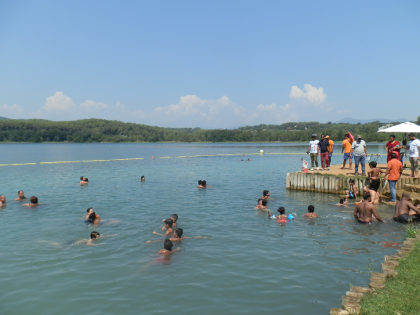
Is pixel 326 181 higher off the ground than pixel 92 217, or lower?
higher

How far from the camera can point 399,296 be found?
6.75m

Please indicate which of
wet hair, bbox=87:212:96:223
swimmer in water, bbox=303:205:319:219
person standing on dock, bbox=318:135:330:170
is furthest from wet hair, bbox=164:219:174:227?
person standing on dock, bbox=318:135:330:170

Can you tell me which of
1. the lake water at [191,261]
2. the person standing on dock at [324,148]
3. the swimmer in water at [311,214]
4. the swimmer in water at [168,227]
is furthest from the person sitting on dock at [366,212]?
the person standing on dock at [324,148]

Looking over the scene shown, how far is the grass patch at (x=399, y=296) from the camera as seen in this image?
626 centimetres

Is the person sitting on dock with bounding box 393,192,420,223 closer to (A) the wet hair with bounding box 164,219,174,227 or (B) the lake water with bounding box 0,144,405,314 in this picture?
Answer: (B) the lake water with bounding box 0,144,405,314

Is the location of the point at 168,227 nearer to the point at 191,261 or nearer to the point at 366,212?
the point at 191,261

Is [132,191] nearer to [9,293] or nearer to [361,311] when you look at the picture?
[9,293]

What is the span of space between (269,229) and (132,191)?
15.1 metres

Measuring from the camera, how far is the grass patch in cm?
626

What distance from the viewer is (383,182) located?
19406mm

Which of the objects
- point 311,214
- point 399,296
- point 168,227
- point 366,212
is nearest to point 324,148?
point 311,214

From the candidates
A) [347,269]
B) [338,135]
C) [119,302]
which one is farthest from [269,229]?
[338,135]

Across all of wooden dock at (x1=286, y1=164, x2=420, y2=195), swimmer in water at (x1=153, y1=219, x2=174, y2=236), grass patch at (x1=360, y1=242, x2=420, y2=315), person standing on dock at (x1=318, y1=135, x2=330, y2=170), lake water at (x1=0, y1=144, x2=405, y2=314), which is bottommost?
lake water at (x1=0, y1=144, x2=405, y2=314)

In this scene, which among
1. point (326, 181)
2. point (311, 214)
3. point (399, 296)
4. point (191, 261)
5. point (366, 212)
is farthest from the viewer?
point (326, 181)
